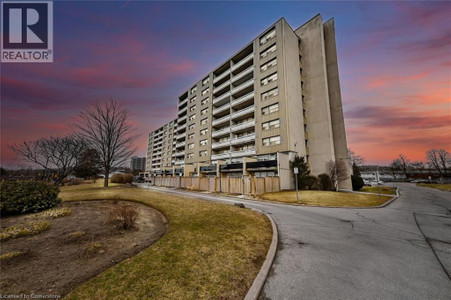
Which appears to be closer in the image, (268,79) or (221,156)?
(268,79)

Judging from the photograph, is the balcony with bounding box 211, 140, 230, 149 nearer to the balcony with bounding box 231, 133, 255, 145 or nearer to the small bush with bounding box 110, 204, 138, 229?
the balcony with bounding box 231, 133, 255, 145

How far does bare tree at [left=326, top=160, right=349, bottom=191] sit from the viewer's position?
25578 mm

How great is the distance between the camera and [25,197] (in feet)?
27.3

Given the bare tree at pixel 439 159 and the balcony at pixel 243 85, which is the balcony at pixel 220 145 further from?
the bare tree at pixel 439 159

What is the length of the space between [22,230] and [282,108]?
28412 millimetres

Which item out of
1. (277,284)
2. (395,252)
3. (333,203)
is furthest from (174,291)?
(333,203)

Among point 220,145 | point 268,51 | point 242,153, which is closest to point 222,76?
point 268,51

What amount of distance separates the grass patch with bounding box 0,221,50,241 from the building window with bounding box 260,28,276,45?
37453 mm

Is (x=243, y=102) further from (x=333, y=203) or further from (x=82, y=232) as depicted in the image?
(x=82, y=232)

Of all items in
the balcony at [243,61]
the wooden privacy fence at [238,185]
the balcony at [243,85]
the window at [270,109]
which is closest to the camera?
the wooden privacy fence at [238,185]

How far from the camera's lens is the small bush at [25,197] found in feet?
26.0

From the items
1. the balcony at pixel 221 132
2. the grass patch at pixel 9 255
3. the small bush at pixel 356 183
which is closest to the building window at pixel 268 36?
the balcony at pixel 221 132

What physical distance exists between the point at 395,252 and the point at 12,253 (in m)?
10.2

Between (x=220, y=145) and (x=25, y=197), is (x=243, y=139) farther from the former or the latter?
(x=25, y=197)
